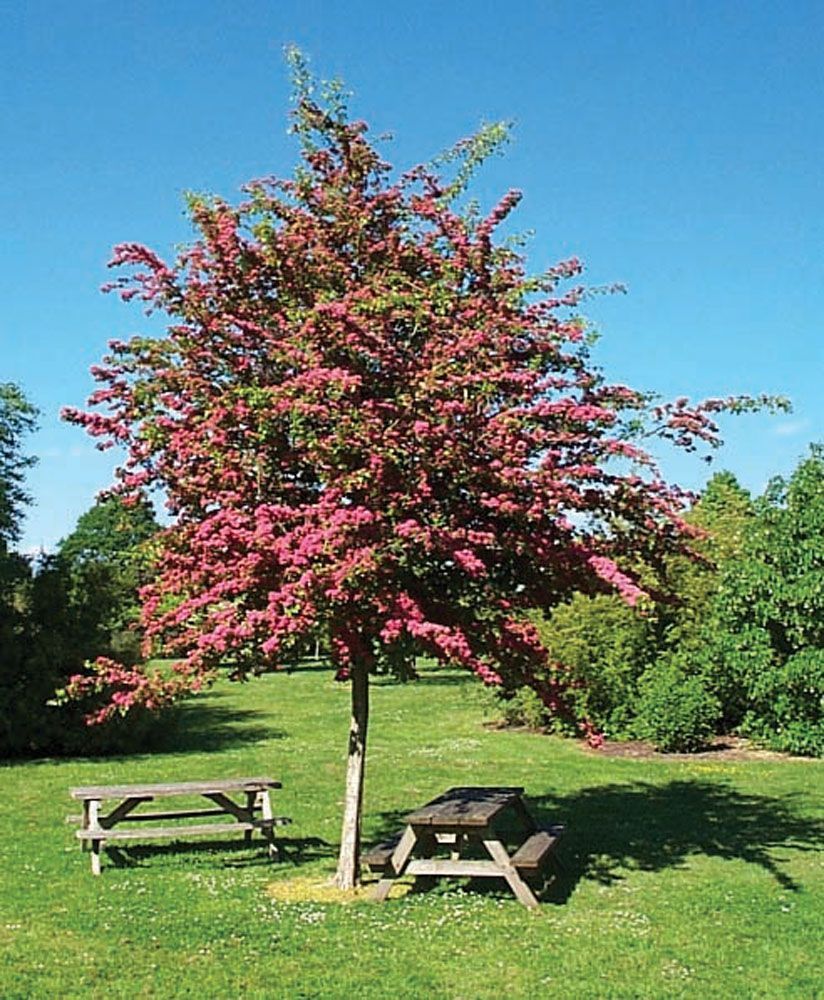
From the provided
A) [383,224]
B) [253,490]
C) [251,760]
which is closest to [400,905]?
[253,490]

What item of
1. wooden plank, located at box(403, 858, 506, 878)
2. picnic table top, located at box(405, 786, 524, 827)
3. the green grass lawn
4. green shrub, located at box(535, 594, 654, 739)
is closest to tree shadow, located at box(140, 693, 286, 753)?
the green grass lawn

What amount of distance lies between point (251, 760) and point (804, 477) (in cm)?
1144

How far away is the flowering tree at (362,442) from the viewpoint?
28.1 feet

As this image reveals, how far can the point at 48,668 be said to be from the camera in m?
21.4

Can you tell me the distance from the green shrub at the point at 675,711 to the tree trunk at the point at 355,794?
40.0 ft

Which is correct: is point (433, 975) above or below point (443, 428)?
below

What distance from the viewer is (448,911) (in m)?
9.05

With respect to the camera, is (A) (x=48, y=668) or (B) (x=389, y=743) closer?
(A) (x=48, y=668)

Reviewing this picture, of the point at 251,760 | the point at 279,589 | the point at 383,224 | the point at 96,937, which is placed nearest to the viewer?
the point at 96,937

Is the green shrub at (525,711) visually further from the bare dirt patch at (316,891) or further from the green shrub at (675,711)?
the bare dirt patch at (316,891)

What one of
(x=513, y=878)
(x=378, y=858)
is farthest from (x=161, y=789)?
(x=513, y=878)

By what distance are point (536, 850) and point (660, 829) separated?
4.20m

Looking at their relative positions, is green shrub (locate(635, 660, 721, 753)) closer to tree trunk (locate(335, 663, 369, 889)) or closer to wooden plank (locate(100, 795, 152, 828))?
tree trunk (locate(335, 663, 369, 889))

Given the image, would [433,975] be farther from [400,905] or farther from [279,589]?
[279,589]
